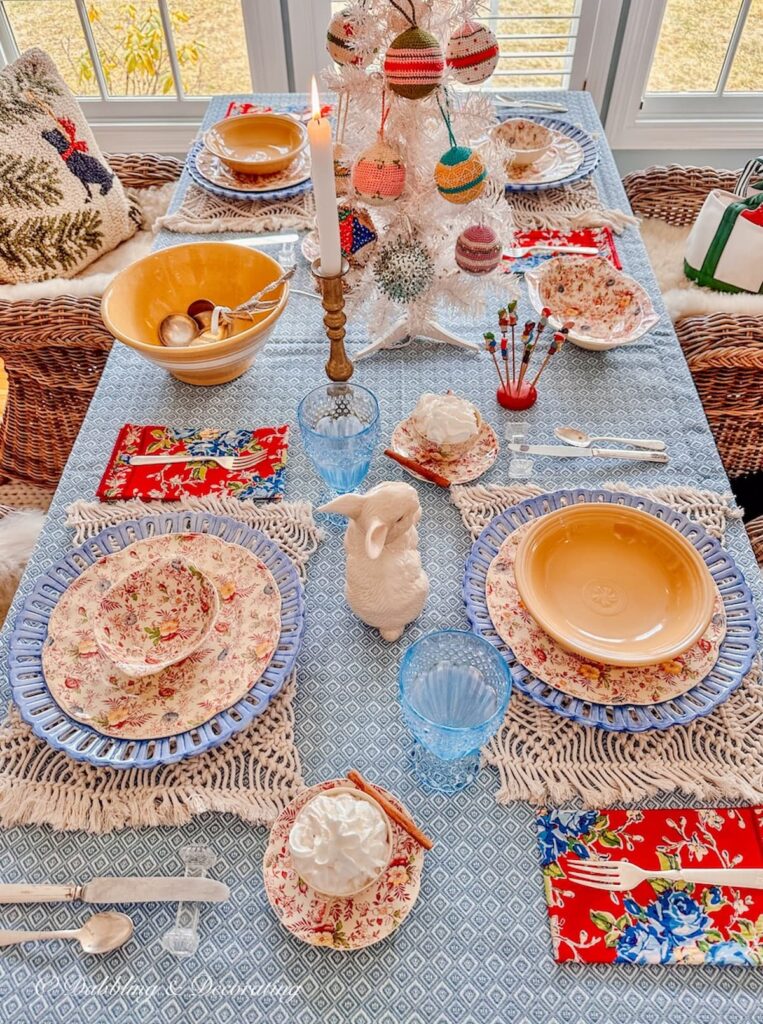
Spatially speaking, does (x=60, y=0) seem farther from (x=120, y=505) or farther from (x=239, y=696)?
(x=239, y=696)

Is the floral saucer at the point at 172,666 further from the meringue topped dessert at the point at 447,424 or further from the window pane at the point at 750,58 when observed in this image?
the window pane at the point at 750,58

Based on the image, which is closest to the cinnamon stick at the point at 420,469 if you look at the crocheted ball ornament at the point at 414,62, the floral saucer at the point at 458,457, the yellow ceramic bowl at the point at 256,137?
the floral saucer at the point at 458,457

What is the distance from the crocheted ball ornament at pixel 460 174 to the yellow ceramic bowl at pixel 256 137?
2.37 feet

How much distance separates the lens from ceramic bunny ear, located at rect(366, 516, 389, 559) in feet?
2.44

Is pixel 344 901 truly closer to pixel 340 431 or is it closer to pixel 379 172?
pixel 340 431

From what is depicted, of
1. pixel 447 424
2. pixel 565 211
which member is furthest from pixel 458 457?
pixel 565 211

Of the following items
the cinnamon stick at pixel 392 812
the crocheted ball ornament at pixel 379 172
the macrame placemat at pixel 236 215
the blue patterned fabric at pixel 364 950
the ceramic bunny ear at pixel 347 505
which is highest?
the crocheted ball ornament at pixel 379 172

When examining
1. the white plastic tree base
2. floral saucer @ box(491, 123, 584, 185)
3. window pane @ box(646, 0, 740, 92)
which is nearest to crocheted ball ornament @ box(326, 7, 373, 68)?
the white plastic tree base

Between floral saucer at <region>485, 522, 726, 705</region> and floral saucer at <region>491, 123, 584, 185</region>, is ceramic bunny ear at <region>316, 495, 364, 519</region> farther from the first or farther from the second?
floral saucer at <region>491, 123, 584, 185</region>

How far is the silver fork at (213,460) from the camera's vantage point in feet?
3.44

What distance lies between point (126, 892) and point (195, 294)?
0.90m

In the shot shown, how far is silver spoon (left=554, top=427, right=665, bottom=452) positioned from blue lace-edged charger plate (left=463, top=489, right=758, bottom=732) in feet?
0.40

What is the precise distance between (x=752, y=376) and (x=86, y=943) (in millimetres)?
1293

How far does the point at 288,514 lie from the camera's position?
98 centimetres
